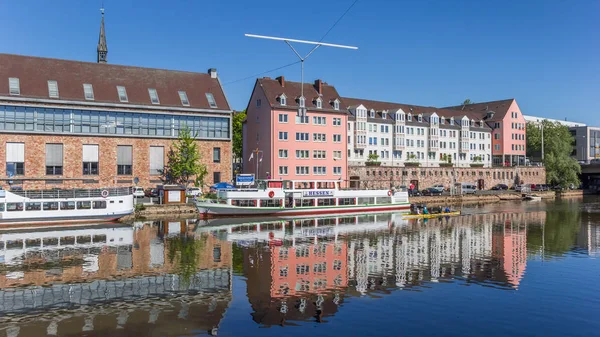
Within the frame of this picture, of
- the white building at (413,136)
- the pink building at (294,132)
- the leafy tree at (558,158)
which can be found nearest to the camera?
the pink building at (294,132)

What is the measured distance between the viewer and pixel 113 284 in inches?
1019

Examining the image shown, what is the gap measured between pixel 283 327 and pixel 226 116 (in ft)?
185

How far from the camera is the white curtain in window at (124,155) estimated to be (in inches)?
2603

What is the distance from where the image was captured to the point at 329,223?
5634cm

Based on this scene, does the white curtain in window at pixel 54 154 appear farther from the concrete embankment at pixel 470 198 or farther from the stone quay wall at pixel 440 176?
the concrete embankment at pixel 470 198

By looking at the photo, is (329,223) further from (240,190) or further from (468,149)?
(468,149)

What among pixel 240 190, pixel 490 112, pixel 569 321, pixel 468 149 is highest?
pixel 490 112

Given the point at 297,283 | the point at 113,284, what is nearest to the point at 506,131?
the point at 297,283

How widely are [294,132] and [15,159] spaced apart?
37.8 m

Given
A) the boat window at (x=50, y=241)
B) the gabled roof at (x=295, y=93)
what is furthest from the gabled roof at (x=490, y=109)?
the boat window at (x=50, y=241)

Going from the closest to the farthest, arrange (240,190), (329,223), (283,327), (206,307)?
(283,327) < (206,307) < (329,223) < (240,190)

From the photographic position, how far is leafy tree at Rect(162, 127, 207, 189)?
6775cm

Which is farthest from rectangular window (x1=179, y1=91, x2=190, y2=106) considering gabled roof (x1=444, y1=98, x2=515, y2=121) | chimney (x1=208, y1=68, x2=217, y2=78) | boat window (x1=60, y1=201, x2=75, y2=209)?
gabled roof (x1=444, y1=98, x2=515, y2=121)

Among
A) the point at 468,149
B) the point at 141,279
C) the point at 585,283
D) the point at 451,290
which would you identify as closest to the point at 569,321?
the point at 451,290
